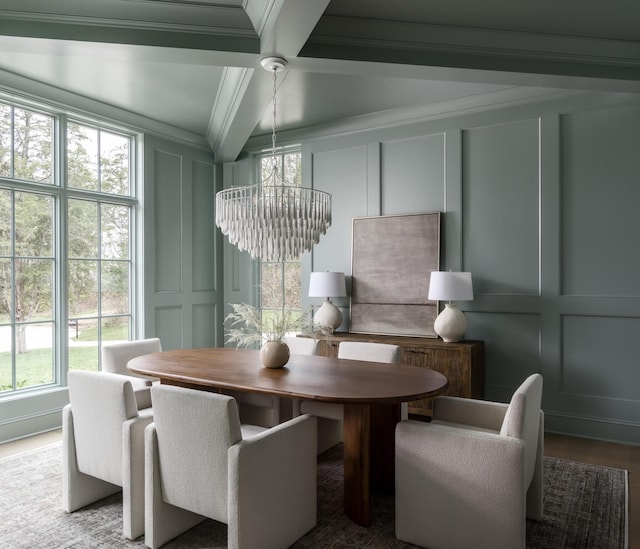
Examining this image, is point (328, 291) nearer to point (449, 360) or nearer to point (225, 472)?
point (449, 360)

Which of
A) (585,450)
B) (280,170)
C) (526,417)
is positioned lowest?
(585,450)

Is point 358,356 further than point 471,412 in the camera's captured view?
Yes

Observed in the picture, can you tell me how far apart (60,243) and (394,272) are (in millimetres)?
3075

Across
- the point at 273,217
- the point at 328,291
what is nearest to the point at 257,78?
the point at 273,217

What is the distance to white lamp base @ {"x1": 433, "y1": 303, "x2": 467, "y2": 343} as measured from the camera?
4.10 metres

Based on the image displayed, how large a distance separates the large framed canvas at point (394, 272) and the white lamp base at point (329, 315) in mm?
205

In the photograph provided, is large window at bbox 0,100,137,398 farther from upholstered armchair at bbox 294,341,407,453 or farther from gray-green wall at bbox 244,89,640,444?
gray-green wall at bbox 244,89,640,444

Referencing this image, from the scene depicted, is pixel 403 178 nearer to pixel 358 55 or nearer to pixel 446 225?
pixel 446 225

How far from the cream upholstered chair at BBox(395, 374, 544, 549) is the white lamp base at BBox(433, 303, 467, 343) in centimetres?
168

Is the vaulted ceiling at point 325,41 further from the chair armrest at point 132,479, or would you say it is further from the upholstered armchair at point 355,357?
the chair armrest at point 132,479

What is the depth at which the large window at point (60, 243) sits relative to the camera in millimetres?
3994

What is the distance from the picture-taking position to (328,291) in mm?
4648

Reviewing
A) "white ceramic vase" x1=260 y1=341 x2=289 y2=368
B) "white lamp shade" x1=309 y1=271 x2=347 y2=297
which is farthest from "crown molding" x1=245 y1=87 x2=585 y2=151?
"white ceramic vase" x1=260 y1=341 x2=289 y2=368

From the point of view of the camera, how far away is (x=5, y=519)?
8.50ft
